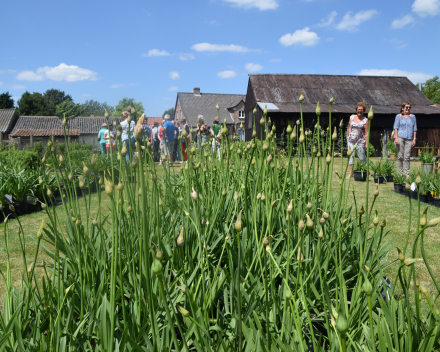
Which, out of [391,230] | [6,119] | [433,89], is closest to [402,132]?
[391,230]

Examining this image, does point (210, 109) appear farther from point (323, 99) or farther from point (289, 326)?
point (289, 326)

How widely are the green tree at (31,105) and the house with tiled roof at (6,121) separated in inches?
435

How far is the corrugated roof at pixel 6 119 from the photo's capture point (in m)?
48.7

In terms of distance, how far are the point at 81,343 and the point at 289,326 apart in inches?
28.5

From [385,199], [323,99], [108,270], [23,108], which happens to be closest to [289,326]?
[108,270]

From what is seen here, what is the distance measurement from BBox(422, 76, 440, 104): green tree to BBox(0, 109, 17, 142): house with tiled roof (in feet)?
193

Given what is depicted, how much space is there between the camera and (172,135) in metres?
9.90

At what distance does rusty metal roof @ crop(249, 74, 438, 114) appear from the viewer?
2062 centimetres

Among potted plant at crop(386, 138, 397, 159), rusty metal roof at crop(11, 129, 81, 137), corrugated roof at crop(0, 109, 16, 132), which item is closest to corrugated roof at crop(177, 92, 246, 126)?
rusty metal roof at crop(11, 129, 81, 137)

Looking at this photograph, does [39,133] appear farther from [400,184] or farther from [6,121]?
[400,184]

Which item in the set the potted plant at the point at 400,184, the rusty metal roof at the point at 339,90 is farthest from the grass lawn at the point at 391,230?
the rusty metal roof at the point at 339,90

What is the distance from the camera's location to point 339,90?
2175 cm

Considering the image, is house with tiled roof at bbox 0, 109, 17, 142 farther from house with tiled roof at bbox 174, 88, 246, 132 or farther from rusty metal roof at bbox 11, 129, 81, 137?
house with tiled roof at bbox 174, 88, 246, 132

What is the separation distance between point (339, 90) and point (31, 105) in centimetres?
6016
